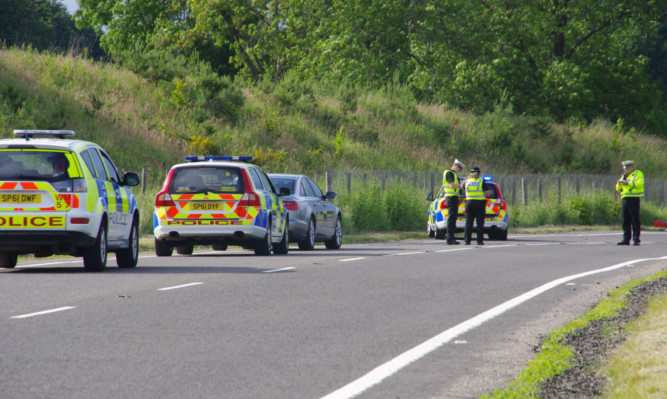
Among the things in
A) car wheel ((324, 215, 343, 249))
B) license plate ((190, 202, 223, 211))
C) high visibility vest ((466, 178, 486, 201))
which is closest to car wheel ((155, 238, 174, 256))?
license plate ((190, 202, 223, 211))

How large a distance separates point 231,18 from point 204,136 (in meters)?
15.1

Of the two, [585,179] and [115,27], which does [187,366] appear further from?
[115,27]

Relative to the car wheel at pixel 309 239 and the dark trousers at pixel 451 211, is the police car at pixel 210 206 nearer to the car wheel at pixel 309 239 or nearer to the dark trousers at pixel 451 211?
the car wheel at pixel 309 239

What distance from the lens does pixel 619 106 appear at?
70.6 meters

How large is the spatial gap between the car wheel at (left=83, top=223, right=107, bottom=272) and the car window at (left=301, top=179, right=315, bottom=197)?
7241 millimetres

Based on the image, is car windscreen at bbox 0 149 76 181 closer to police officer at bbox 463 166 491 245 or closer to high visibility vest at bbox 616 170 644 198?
police officer at bbox 463 166 491 245

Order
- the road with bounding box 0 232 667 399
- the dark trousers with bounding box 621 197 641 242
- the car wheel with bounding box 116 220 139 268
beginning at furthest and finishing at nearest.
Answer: the dark trousers with bounding box 621 197 641 242
the car wheel with bounding box 116 220 139 268
the road with bounding box 0 232 667 399

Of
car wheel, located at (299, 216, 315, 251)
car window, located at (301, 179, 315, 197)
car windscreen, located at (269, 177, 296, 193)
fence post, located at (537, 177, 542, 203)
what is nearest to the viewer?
car wheel, located at (299, 216, 315, 251)

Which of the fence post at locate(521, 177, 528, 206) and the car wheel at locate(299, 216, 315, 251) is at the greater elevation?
the fence post at locate(521, 177, 528, 206)

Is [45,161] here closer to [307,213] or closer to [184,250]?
[184,250]

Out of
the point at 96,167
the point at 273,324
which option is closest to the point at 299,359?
the point at 273,324

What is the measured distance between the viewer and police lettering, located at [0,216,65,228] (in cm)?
1384

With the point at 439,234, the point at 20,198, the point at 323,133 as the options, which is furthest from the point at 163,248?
the point at 323,133

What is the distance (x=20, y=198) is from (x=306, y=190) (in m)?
8.70
